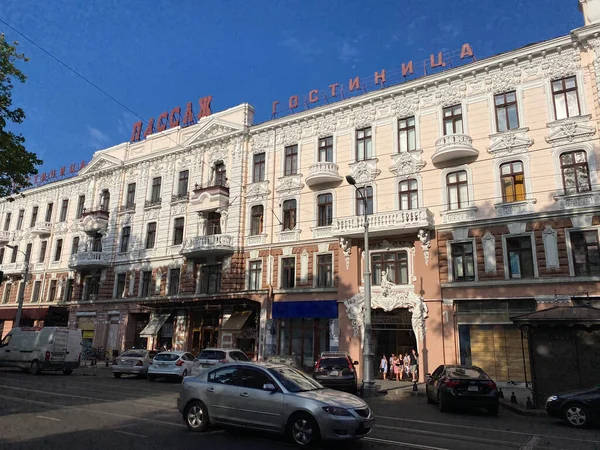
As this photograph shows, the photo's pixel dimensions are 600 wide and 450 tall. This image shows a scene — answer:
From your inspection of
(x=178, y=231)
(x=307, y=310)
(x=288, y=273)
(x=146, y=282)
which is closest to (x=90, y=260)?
(x=146, y=282)

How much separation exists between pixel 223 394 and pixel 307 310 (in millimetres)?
17423

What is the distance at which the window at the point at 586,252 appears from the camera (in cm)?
2012

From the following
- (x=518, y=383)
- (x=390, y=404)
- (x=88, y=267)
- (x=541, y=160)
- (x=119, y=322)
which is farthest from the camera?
(x=88, y=267)

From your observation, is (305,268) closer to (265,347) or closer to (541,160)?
(265,347)

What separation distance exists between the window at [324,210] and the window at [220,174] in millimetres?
8097

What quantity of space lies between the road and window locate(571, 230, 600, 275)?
30.3ft

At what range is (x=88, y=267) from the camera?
127ft

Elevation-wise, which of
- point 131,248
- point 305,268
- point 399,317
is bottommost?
point 399,317

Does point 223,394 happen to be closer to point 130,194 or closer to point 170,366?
point 170,366

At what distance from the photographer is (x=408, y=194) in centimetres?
2572

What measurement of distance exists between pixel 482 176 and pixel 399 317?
8.58m

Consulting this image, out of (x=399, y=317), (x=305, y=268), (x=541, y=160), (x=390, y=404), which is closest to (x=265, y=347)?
(x=305, y=268)

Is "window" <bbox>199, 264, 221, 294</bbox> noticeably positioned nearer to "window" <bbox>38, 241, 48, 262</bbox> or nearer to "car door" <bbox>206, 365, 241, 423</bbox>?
"window" <bbox>38, 241, 48, 262</bbox>

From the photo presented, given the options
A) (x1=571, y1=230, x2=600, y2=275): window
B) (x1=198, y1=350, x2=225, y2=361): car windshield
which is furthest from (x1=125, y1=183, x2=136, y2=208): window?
(x1=571, y1=230, x2=600, y2=275): window
